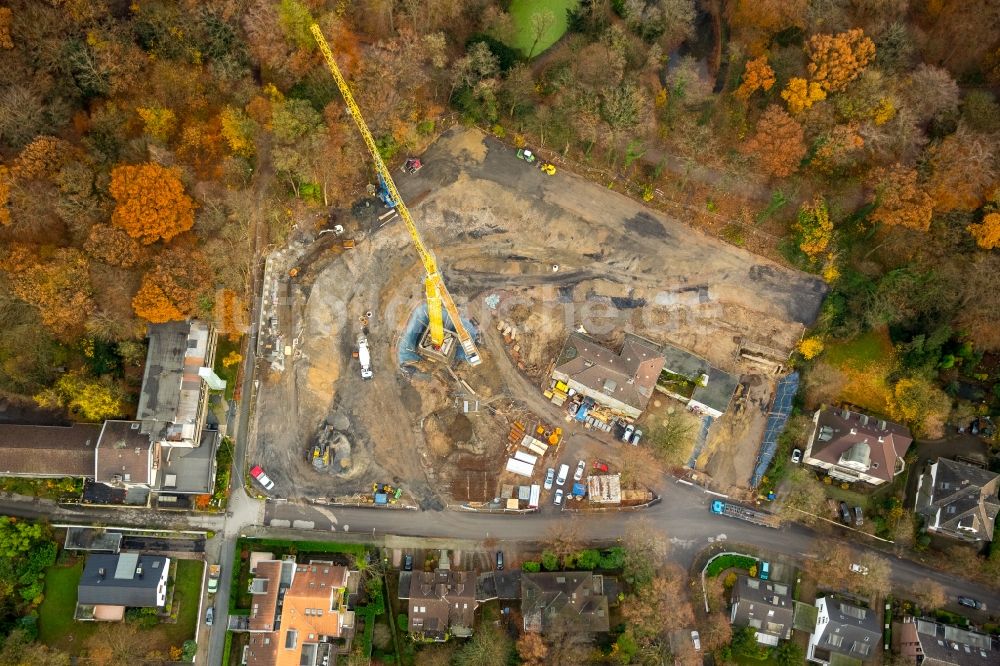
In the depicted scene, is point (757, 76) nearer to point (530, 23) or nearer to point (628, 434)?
point (530, 23)

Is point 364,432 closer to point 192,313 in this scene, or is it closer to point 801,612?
point 192,313

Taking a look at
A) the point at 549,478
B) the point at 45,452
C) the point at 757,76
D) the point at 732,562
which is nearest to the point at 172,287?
the point at 45,452

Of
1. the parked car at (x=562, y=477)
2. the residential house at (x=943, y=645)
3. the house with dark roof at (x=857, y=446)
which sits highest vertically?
the house with dark roof at (x=857, y=446)

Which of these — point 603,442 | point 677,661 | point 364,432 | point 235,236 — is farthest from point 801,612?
point 235,236

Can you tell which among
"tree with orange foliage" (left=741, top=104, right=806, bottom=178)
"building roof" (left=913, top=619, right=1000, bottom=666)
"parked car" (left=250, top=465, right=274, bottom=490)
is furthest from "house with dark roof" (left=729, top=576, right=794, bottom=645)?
"parked car" (left=250, top=465, right=274, bottom=490)

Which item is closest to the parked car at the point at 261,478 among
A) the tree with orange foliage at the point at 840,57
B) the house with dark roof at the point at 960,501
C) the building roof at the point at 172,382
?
the building roof at the point at 172,382

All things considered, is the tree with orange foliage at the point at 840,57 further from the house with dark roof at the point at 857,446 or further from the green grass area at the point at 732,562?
the green grass area at the point at 732,562
